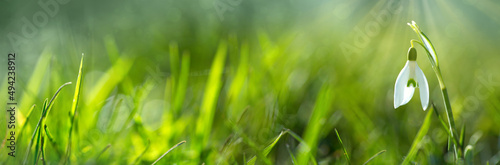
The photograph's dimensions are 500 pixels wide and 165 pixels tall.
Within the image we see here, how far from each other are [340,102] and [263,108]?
0.91 feet

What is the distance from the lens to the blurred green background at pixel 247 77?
3.29 feet

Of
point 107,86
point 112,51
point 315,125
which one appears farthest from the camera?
point 112,51

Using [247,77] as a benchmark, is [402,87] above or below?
below

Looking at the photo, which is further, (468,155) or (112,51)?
(112,51)

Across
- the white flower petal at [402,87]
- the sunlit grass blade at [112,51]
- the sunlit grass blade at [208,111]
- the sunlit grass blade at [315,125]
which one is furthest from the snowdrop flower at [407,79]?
the sunlit grass blade at [112,51]

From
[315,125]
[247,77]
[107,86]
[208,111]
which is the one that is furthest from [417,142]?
[107,86]

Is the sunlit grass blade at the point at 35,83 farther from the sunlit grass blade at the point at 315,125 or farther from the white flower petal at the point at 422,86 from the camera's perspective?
the white flower petal at the point at 422,86

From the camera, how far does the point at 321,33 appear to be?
2.40m

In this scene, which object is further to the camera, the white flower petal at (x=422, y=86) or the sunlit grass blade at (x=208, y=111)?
the sunlit grass blade at (x=208, y=111)

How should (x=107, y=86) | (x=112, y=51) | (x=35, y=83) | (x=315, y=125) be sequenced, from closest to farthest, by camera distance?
(x=315, y=125) < (x=35, y=83) < (x=107, y=86) < (x=112, y=51)

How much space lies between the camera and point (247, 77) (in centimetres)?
132

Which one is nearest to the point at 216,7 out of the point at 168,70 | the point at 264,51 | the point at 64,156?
the point at 168,70

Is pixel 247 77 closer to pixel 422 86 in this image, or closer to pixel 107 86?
pixel 107 86

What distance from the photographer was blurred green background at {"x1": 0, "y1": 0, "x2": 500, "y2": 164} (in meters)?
1.00
